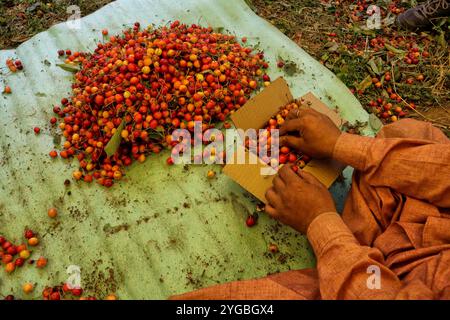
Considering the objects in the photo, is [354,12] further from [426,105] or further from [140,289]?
[140,289]

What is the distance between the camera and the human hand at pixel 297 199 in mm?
1841

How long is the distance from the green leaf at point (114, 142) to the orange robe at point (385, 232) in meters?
1.07

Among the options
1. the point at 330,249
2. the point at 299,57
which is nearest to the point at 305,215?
the point at 330,249

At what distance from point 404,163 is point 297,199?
1.82 feet

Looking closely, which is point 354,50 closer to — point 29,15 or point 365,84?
point 365,84

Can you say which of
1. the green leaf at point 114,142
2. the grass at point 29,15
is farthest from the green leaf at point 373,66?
the grass at point 29,15

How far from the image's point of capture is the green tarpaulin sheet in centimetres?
210

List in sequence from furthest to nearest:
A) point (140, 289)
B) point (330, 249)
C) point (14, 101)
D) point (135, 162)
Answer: point (14, 101)
point (135, 162)
point (140, 289)
point (330, 249)

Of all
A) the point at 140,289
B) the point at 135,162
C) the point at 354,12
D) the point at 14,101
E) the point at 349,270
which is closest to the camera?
the point at 349,270

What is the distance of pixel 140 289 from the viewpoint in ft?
6.73

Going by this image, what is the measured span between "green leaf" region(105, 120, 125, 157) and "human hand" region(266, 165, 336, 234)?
102 centimetres

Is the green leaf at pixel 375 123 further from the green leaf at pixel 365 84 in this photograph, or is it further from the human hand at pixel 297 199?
the human hand at pixel 297 199
